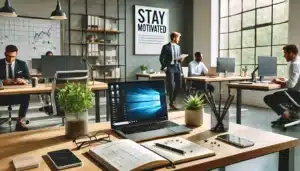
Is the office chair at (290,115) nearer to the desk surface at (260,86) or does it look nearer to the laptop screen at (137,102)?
the desk surface at (260,86)

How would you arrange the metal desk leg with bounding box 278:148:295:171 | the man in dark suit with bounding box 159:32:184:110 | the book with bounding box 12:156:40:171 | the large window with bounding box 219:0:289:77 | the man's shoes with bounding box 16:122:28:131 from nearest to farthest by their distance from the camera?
the book with bounding box 12:156:40:171 → the metal desk leg with bounding box 278:148:295:171 → the man's shoes with bounding box 16:122:28:131 → the man in dark suit with bounding box 159:32:184:110 → the large window with bounding box 219:0:289:77

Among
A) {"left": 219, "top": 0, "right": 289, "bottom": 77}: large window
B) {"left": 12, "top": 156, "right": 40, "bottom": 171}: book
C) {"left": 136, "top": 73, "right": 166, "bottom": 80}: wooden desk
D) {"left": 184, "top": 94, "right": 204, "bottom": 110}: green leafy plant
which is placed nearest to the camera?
{"left": 12, "top": 156, "right": 40, "bottom": 171}: book

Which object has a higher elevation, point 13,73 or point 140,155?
point 13,73

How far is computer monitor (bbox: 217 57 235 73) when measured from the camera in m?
5.54

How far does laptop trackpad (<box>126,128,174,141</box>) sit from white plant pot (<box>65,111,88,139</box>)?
214 millimetres

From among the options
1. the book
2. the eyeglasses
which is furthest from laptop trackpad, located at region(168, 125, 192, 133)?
the book

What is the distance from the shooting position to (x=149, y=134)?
4.18 feet

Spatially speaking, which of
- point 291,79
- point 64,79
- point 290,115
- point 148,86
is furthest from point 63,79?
point 290,115

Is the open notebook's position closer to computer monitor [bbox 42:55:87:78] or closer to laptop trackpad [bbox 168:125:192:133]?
laptop trackpad [bbox 168:125:192:133]

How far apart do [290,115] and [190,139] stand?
3.66 metres

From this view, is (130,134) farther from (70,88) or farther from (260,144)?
(260,144)

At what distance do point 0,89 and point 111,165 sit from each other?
265 centimetres

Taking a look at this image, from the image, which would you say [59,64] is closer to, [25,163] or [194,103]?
[194,103]

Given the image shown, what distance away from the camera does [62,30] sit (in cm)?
660
